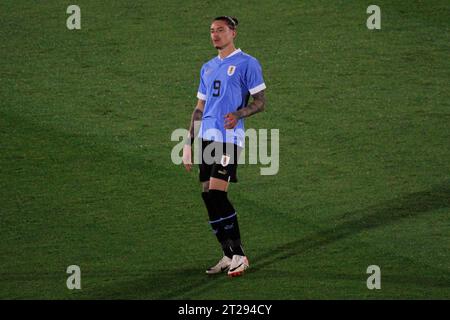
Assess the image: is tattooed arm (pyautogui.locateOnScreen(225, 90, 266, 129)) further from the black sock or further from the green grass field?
the green grass field

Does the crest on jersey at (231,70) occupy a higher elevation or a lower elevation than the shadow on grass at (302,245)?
higher

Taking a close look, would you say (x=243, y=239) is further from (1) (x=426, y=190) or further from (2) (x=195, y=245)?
(1) (x=426, y=190)

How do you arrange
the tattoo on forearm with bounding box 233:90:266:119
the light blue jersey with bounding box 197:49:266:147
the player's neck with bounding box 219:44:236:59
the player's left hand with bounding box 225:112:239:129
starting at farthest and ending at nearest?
1. the player's neck with bounding box 219:44:236:59
2. the light blue jersey with bounding box 197:49:266:147
3. the tattoo on forearm with bounding box 233:90:266:119
4. the player's left hand with bounding box 225:112:239:129

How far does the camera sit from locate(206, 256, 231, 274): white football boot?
375 inches

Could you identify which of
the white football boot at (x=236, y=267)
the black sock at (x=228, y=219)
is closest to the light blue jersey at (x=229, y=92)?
the black sock at (x=228, y=219)

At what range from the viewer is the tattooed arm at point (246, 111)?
9.20 m

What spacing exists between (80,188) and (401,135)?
12.5 ft

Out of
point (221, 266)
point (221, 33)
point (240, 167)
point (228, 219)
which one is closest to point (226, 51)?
point (221, 33)

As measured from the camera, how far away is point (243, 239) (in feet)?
34.3

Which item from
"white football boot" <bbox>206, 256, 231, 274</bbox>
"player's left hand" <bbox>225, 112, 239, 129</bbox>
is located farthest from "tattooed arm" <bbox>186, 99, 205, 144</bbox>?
"white football boot" <bbox>206, 256, 231, 274</bbox>

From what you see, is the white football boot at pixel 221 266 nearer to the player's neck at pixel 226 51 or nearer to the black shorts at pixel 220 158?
the black shorts at pixel 220 158

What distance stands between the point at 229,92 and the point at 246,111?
9.1 inches

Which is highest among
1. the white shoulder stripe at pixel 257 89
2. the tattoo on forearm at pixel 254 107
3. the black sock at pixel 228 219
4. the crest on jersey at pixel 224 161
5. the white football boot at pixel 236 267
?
the white shoulder stripe at pixel 257 89

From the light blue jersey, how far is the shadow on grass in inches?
46.9
